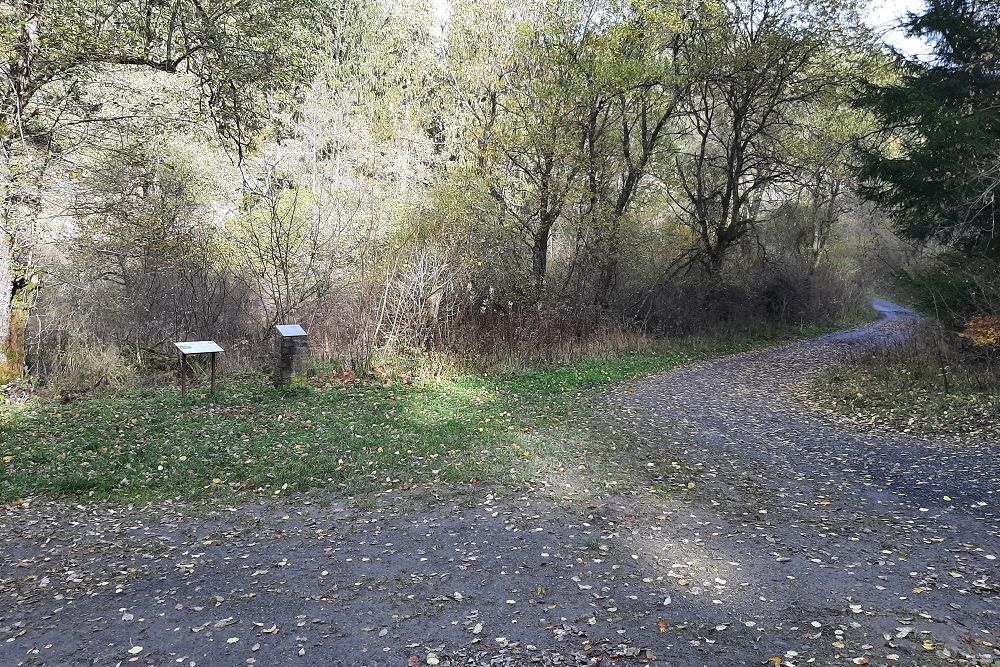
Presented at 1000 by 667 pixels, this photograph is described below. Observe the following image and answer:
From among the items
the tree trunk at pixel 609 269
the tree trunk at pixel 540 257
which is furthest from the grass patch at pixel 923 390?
the tree trunk at pixel 540 257

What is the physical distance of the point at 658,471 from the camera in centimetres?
785

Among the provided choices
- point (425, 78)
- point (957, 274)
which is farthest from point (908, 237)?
point (425, 78)

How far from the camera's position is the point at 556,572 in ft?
17.3

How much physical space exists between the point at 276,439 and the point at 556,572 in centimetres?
498

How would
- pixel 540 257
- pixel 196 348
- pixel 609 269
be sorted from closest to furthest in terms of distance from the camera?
pixel 196 348 → pixel 540 257 → pixel 609 269

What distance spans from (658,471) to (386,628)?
14.5ft

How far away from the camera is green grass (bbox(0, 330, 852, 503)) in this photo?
727 cm

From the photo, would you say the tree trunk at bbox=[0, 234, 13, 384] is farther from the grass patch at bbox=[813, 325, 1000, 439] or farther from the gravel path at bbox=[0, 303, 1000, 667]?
the grass patch at bbox=[813, 325, 1000, 439]

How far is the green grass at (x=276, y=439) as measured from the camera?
727cm

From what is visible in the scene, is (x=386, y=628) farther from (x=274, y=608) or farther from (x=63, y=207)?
(x=63, y=207)

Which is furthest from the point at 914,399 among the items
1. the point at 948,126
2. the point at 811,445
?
the point at 948,126

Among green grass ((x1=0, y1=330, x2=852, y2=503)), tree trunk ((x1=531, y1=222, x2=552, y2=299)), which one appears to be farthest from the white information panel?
tree trunk ((x1=531, y1=222, x2=552, y2=299))

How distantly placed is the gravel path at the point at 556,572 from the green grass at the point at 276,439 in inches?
21.2

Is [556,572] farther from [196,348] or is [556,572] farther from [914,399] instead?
[914,399]
